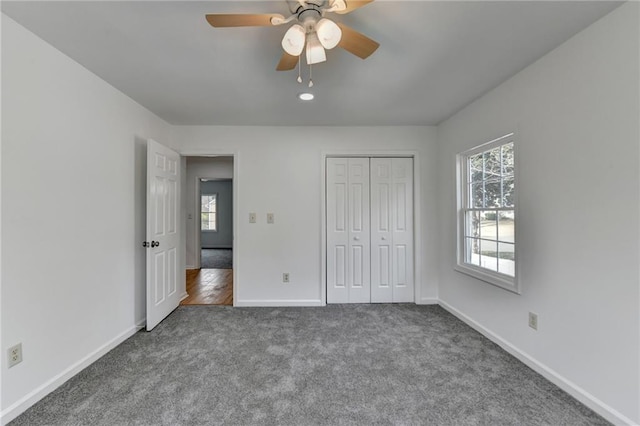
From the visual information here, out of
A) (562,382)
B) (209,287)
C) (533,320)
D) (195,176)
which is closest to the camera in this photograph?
(562,382)

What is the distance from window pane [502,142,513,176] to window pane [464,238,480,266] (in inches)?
31.2

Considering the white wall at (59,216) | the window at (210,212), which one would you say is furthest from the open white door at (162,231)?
the window at (210,212)

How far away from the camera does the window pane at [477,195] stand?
2822 millimetres

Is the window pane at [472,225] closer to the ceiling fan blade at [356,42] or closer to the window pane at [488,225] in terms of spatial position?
the window pane at [488,225]

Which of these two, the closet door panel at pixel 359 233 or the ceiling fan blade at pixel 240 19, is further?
the closet door panel at pixel 359 233

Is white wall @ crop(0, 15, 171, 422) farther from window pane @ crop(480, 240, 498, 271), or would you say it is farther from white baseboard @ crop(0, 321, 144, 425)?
window pane @ crop(480, 240, 498, 271)

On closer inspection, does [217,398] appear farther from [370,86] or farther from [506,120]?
[506,120]

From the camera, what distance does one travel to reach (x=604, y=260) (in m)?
1.61

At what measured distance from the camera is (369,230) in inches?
142

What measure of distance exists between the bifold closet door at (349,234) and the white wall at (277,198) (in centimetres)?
17

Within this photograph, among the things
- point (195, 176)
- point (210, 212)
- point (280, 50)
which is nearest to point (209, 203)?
point (210, 212)

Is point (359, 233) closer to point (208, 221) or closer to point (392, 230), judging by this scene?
point (392, 230)

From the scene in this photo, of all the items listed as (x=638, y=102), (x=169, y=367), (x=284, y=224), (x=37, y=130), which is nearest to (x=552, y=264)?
(x=638, y=102)

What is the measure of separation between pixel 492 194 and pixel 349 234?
1.65 metres
